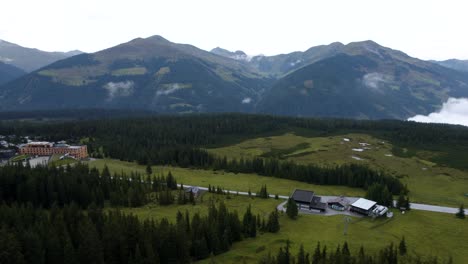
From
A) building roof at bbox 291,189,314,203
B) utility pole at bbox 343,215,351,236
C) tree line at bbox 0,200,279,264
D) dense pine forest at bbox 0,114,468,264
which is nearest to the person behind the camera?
tree line at bbox 0,200,279,264

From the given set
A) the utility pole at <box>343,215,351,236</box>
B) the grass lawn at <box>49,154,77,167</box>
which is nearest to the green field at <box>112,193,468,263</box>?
the utility pole at <box>343,215,351,236</box>

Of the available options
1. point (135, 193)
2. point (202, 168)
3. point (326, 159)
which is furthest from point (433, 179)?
point (135, 193)

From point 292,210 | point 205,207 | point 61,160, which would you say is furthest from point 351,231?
point 61,160

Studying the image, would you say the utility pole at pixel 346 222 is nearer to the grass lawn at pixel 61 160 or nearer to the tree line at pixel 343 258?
the tree line at pixel 343 258

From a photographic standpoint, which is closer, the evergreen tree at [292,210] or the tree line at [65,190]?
the evergreen tree at [292,210]

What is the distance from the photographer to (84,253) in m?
64.8

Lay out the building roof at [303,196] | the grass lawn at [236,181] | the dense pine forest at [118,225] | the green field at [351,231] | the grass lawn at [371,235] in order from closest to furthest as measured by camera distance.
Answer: the dense pine forest at [118,225]
the grass lawn at [371,235]
the green field at [351,231]
the building roof at [303,196]
the grass lawn at [236,181]

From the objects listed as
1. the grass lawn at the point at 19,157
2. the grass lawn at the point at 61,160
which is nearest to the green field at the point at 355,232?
the grass lawn at the point at 61,160

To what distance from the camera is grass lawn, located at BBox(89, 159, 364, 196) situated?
133 metres

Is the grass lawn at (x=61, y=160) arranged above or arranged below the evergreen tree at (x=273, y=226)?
above

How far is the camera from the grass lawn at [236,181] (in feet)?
436

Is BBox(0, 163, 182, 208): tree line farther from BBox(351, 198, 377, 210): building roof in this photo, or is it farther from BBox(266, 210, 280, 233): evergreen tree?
BBox(351, 198, 377, 210): building roof

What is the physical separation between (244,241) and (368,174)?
77657 millimetres

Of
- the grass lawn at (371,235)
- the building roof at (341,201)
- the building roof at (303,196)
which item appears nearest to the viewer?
the grass lawn at (371,235)
